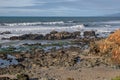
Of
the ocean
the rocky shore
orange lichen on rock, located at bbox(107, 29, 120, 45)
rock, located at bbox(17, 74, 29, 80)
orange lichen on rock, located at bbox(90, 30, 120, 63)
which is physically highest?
orange lichen on rock, located at bbox(107, 29, 120, 45)

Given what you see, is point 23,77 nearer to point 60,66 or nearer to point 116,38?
point 60,66

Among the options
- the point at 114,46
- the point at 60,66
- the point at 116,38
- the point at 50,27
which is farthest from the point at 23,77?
the point at 50,27

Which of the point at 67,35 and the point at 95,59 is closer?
the point at 95,59

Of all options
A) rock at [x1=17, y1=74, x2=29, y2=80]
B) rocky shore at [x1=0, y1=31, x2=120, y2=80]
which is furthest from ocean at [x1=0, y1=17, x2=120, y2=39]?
rock at [x1=17, y1=74, x2=29, y2=80]

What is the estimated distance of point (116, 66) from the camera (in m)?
20.0

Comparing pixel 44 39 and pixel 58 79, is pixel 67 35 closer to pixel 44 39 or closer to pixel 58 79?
pixel 44 39

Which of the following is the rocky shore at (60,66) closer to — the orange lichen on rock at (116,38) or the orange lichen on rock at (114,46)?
the orange lichen on rock at (114,46)

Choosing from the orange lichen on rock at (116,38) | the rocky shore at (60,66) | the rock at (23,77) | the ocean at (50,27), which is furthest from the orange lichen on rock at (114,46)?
the ocean at (50,27)

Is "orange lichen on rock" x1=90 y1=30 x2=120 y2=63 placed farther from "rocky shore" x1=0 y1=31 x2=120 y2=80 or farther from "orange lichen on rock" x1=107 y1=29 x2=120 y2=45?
"rocky shore" x1=0 y1=31 x2=120 y2=80

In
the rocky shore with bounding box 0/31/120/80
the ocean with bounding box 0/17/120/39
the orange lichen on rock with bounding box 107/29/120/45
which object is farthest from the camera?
the ocean with bounding box 0/17/120/39

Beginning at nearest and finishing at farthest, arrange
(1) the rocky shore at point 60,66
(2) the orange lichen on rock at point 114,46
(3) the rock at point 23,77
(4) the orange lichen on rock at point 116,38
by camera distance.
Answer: (3) the rock at point 23,77, (2) the orange lichen on rock at point 114,46, (1) the rocky shore at point 60,66, (4) the orange lichen on rock at point 116,38

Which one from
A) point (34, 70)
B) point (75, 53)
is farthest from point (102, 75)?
point (75, 53)

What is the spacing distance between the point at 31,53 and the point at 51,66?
553 cm

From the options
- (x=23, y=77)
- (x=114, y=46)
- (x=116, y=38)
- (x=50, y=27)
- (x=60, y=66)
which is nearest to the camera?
(x=23, y=77)
